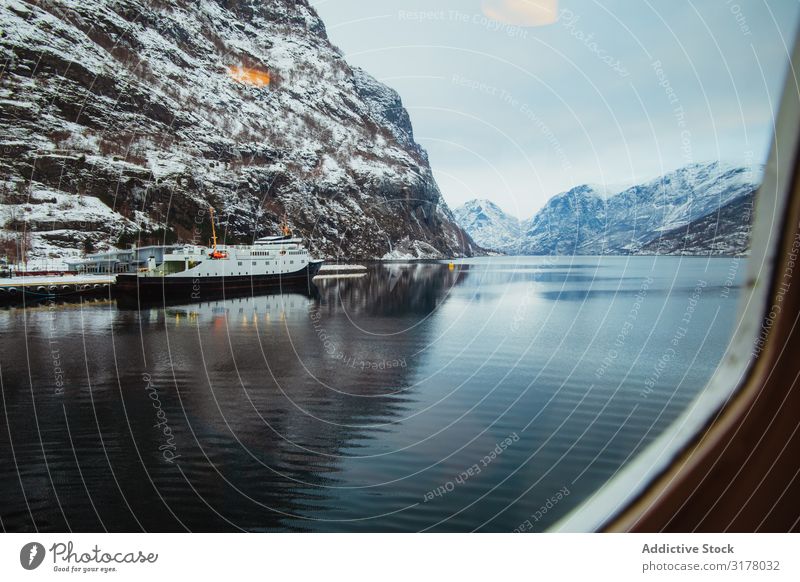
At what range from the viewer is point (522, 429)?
9.88 m

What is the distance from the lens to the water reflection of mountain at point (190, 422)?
655 centimetres

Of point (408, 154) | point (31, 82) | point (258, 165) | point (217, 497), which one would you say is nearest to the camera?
point (217, 497)

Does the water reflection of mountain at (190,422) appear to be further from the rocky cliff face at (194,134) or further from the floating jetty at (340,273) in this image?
the floating jetty at (340,273)

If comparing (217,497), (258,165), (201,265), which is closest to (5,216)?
(201,265)

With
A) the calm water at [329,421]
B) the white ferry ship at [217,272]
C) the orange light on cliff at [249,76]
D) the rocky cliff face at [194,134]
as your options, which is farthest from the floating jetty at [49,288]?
the orange light on cliff at [249,76]

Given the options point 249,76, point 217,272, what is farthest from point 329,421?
point 249,76

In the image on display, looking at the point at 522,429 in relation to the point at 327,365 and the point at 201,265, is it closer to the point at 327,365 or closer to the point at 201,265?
the point at 327,365

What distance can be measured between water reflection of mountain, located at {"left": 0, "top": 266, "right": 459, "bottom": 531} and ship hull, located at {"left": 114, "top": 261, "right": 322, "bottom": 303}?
19.7m

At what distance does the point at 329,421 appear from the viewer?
415 inches

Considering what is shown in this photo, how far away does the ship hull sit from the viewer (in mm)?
42781

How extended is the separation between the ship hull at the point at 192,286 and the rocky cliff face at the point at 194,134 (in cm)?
2351
